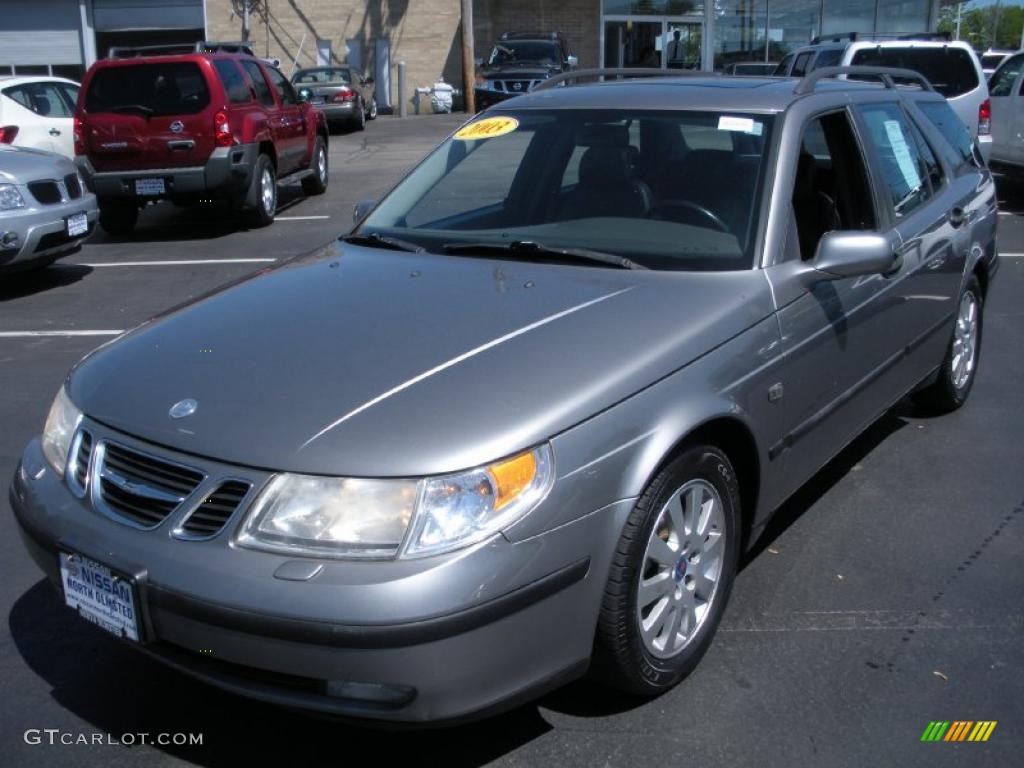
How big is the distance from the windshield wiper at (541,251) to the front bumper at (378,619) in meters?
1.17

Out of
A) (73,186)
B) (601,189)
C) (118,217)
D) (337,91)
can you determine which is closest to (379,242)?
(601,189)

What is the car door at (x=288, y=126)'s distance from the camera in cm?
1295

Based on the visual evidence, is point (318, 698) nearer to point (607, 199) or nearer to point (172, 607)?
point (172, 607)

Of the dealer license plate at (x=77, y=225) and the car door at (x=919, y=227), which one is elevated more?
the car door at (x=919, y=227)

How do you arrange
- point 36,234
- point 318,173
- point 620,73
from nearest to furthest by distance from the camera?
1. point 620,73
2. point 36,234
3. point 318,173

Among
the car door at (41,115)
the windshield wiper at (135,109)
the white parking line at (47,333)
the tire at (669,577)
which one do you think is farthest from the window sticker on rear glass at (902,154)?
the car door at (41,115)

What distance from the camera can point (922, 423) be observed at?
5594 mm

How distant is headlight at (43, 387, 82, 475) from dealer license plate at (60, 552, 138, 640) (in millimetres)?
327

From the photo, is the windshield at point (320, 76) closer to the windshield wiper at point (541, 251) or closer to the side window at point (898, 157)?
the side window at point (898, 157)

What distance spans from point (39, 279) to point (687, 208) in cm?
755

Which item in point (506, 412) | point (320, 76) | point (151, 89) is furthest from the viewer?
point (320, 76)

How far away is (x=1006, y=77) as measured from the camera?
14.5 meters

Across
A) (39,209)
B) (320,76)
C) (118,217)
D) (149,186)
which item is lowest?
(118,217)

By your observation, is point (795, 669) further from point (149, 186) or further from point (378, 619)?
point (149, 186)
